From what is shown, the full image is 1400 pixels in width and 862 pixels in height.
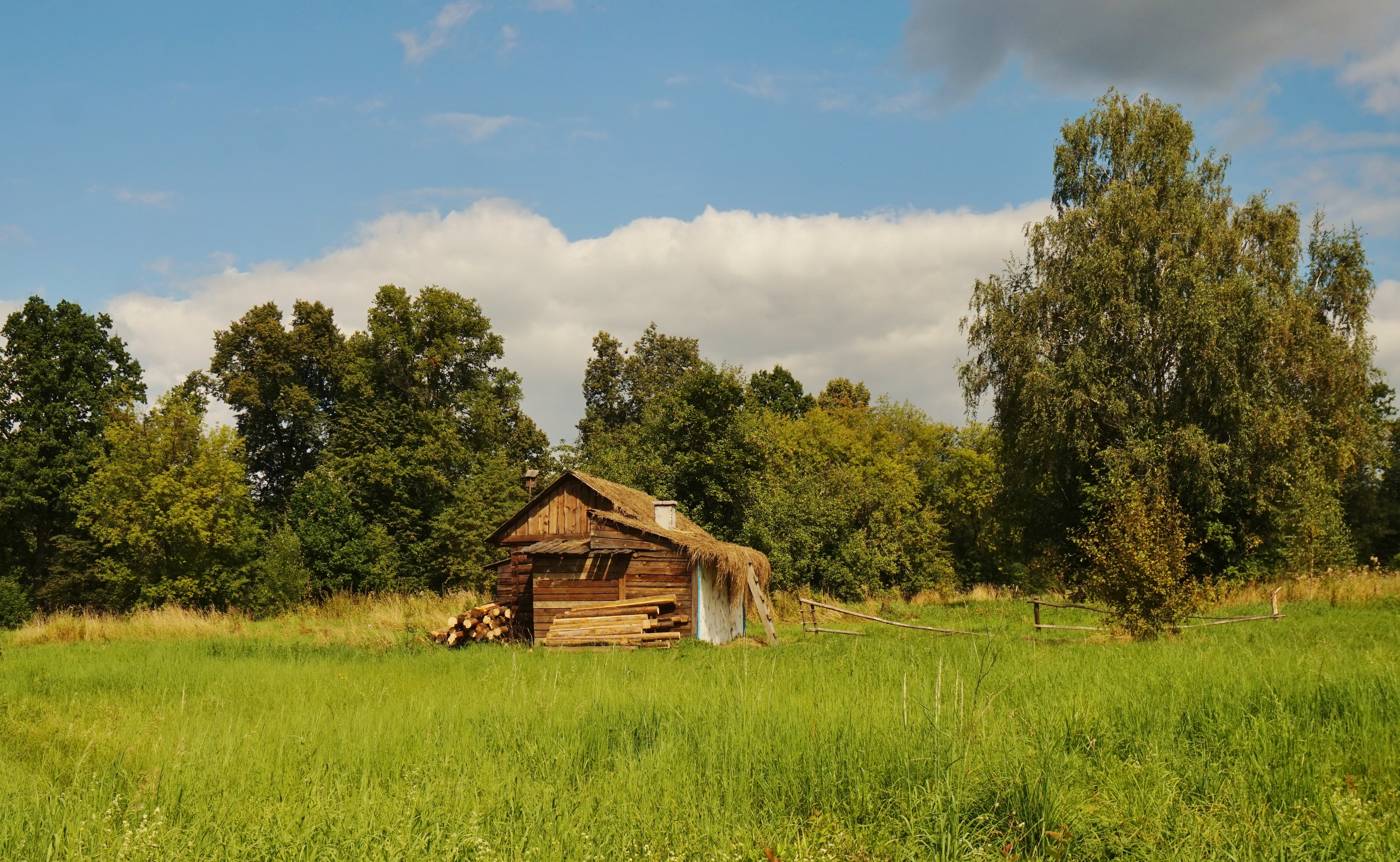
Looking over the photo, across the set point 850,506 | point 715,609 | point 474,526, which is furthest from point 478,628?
point 850,506

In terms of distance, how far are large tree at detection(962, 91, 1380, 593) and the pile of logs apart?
60.6 feet

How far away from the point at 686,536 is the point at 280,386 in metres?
30.2

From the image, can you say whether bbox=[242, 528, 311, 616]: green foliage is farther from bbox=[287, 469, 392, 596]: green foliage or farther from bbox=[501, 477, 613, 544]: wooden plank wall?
bbox=[501, 477, 613, 544]: wooden plank wall

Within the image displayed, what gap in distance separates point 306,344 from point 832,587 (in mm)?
30796

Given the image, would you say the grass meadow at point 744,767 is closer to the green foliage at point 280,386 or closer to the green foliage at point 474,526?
the green foliage at point 474,526

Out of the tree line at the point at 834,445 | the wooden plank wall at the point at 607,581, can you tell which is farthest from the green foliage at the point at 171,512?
the wooden plank wall at the point at 607,581

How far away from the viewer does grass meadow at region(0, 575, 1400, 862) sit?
4.50 m

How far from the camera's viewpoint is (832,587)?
35.5 meters

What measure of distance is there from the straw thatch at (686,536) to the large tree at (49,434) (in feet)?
78.4

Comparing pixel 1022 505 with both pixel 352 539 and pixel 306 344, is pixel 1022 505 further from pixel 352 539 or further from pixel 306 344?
pixel 306 344

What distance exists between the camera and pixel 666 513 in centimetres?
2408

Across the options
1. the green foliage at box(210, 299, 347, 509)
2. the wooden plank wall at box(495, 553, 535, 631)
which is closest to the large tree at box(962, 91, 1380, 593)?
the wooden plank wall at box(495, 553, 535, 631)

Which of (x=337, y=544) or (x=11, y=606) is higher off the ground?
(x=337, y=544)

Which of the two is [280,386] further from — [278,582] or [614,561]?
[614,561]
